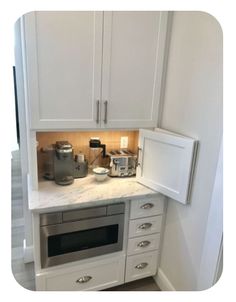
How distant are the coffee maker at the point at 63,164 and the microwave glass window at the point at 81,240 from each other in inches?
14.2

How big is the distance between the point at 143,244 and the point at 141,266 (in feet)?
0.64

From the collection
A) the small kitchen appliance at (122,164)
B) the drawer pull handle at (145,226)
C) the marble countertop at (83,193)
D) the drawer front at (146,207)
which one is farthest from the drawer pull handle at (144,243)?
the small kitchen appliance at (122,164)

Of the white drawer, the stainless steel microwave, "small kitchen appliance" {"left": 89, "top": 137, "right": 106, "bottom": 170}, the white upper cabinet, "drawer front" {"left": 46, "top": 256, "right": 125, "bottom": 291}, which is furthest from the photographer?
"small kitchen appliance" {"left": 89, "top": 137, "right": 106, "bottom": 170}

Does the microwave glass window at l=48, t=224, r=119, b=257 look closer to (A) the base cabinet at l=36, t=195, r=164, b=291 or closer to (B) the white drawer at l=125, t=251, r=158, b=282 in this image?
(A) the base cabinet at l=36, t=195, r=164, b=291

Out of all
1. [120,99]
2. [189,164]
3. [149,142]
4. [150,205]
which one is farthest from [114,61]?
[150,205]

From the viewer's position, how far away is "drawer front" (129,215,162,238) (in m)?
1.75

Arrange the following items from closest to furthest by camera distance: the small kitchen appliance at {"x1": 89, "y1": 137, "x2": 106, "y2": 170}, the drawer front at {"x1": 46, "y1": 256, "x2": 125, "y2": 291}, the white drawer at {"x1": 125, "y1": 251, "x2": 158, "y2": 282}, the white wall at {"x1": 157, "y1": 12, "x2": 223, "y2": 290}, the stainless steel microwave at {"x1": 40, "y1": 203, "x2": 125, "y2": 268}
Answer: the white wall at {"x1": 157, "y1": 12, "x2": 223, "y2": 290}
the stainless steel microwave at {"x1": 40, "y1": 203, "x2": 125, "y2": 268}
the drawer front at {"x1": 46, "y1": 256, "x2": 125, "y2": 291}
the white drawer at {"x1": 125, "y1": 251, "x2": 158, "y2": 282}
the small kitchen appliance at {"x1": 89, "y1": 137, "x2": 106, "y2": 170}

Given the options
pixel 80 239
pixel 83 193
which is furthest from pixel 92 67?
pixel 80 239

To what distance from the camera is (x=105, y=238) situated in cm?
172

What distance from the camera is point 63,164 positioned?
1.76m

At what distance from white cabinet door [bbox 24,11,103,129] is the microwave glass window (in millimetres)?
706

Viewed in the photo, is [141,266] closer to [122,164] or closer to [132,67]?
[122,164]

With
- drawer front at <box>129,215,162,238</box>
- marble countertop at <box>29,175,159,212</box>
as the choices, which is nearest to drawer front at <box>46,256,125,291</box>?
drawer front at <box>129,215,162,238</box>

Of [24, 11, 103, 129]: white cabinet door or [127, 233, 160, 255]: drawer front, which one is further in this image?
[127, 233, 160, 255]: drawer front
